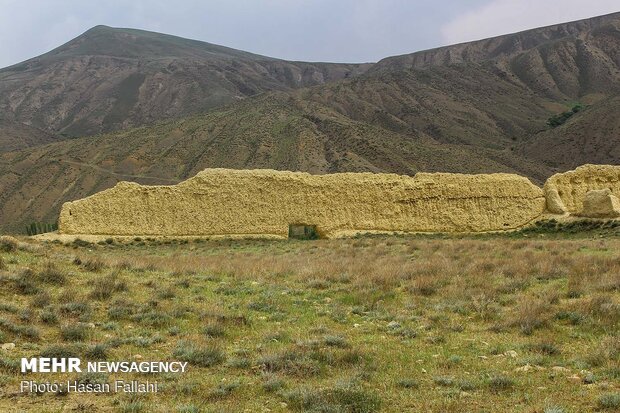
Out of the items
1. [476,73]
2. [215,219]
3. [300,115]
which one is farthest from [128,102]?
[215,219]

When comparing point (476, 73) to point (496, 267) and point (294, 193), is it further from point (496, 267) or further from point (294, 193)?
point (496, 267)

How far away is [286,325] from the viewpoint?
8773mm

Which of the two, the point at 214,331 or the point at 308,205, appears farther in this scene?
the point at 308,205

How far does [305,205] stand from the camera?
89.7ft

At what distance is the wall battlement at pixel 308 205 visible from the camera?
84.5 ft

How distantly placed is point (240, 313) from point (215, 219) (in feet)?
57.9

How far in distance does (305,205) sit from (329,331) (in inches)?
756

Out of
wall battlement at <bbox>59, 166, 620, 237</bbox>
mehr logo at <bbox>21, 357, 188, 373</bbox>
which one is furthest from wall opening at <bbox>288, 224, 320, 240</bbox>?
mehr logo at <bbox>21, 357, 188, 373</bbox>

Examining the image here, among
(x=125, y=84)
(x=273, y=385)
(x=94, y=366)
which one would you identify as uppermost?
(x=125, y=84)

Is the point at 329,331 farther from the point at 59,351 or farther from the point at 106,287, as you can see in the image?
the point at 106,287

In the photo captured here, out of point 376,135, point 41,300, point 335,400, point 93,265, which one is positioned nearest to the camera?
point 335,400

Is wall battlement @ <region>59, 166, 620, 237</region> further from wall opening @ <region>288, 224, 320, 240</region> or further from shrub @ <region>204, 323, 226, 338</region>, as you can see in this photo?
shrub @ <region>204, 323, 226, 338</region>

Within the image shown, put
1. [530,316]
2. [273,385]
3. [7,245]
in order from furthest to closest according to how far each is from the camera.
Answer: [7,245] < [530,316] < [273,385]

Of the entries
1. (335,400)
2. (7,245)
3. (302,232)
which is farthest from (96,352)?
(302,232)
